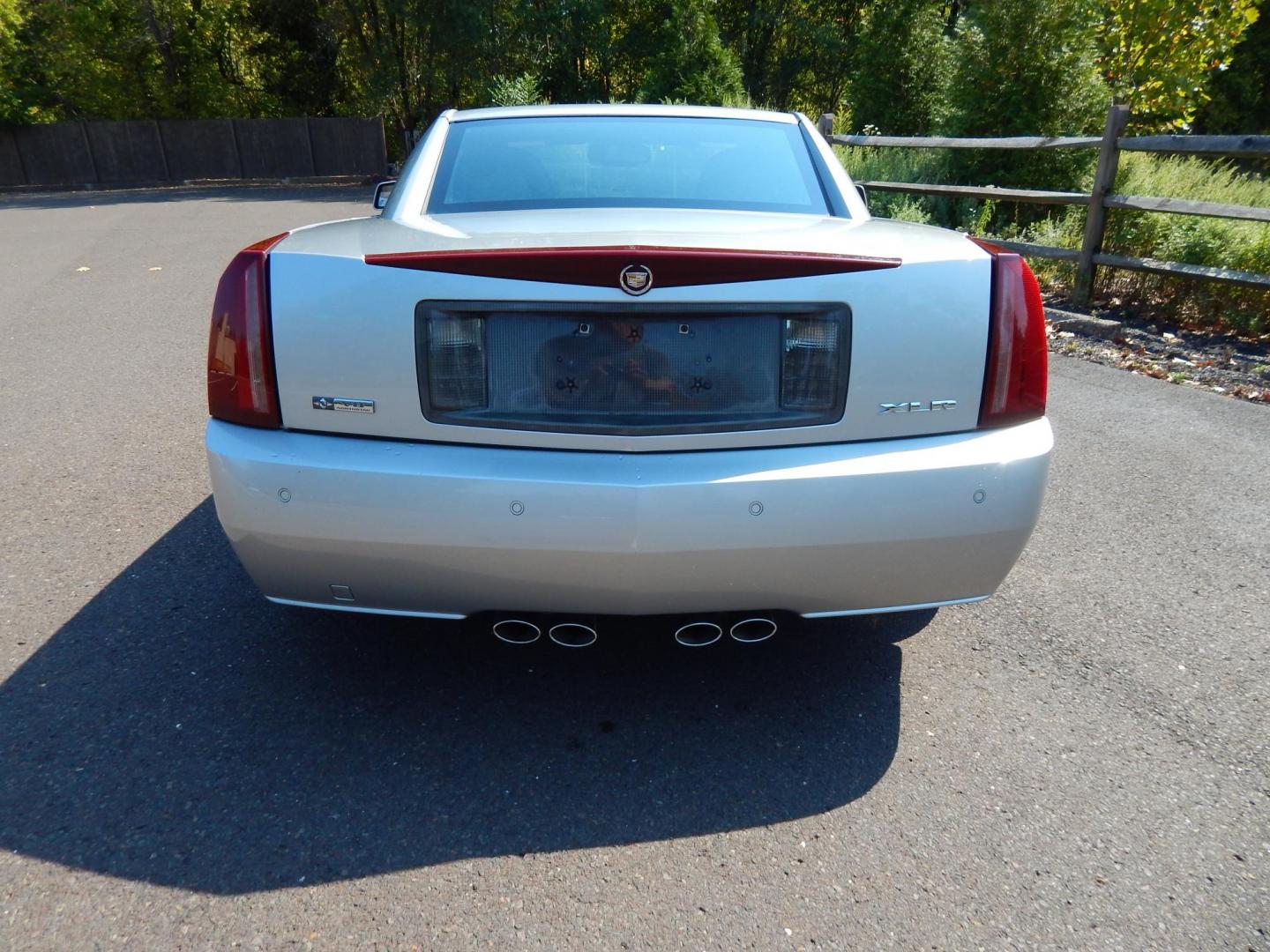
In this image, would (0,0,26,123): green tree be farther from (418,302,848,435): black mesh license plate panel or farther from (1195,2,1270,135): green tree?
(418,302,848,435): black mesh license plate panel

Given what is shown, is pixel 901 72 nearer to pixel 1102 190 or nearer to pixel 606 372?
pixel 1102 190

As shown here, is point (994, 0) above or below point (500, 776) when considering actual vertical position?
above

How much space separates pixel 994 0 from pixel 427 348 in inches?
450

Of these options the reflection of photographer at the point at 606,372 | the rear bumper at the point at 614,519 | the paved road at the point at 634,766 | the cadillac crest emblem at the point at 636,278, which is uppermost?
the cadillac crest emblem at the point at 636,278

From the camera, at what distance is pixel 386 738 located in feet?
8.08

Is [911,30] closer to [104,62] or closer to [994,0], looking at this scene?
[994,0]

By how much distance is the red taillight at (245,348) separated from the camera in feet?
7.38

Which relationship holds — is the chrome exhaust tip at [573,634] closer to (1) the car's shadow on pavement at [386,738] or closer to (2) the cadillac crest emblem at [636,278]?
(1) the car's shadow on pavement at [386,738]

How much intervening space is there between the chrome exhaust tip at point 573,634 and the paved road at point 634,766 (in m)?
0.28

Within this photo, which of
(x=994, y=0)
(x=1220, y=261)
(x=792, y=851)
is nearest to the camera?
(x=792, y=851)

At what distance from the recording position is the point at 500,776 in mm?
2328

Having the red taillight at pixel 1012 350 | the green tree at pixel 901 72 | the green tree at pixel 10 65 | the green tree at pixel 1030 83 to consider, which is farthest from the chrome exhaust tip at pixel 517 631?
the green tree at pixel 10 65

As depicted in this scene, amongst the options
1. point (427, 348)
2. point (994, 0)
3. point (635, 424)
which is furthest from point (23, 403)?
point (994, 0)

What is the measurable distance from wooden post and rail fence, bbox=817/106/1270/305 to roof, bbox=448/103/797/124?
4.51 metres
